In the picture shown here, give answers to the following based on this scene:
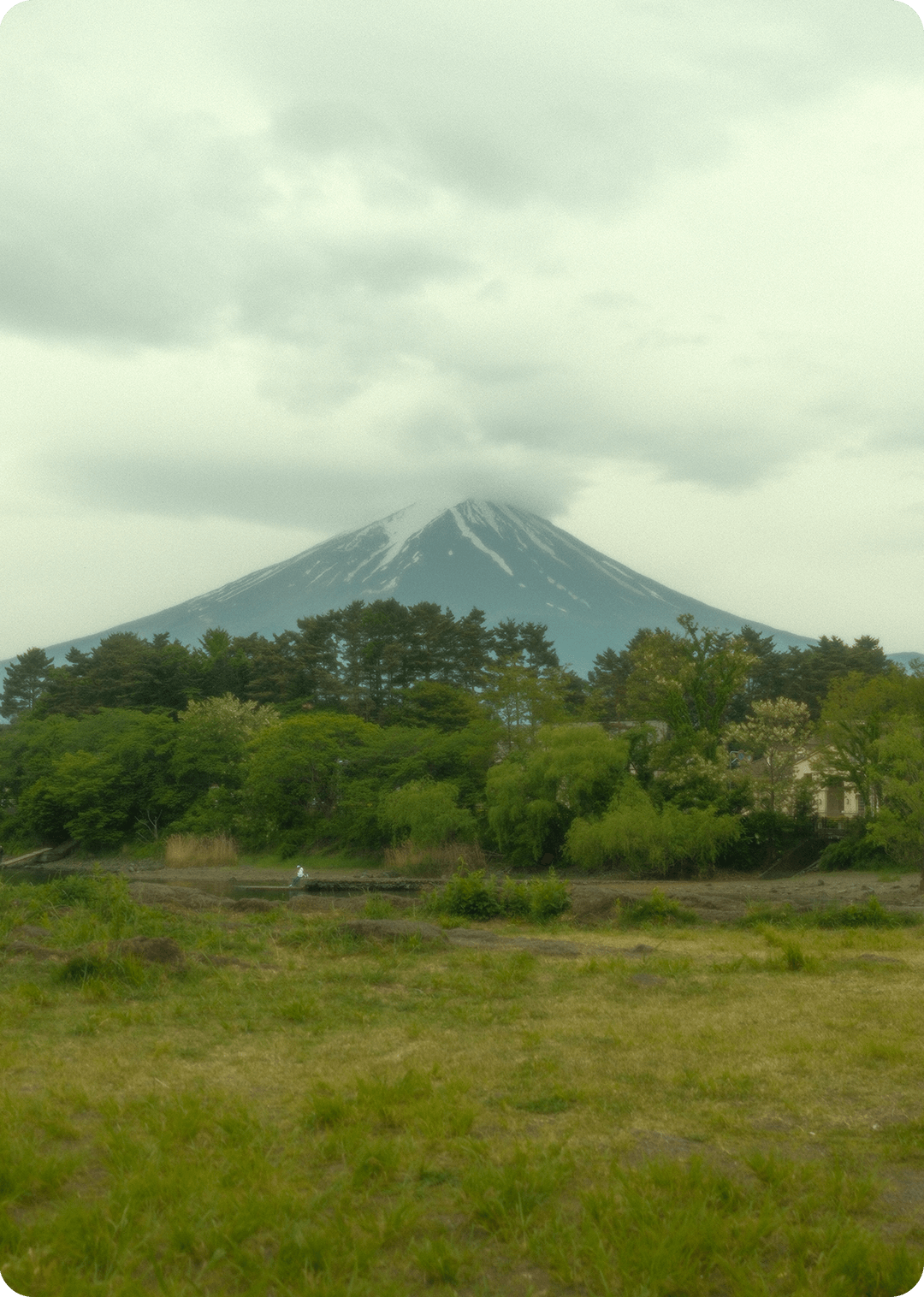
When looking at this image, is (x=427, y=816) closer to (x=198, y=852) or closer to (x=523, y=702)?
(x=523, y=702)

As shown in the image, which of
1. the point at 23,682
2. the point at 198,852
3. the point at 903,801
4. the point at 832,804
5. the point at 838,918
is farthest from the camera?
the point at 23,682

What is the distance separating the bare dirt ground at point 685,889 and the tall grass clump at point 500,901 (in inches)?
20.6

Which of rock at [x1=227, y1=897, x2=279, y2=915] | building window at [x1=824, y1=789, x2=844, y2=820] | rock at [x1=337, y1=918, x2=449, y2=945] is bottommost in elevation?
building window at [x1=824, y1=789, x2=844, y2=820]

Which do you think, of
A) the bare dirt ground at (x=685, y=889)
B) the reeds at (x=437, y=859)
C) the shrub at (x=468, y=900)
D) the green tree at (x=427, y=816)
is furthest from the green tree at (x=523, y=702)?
the shrub at (x=468, y=900)

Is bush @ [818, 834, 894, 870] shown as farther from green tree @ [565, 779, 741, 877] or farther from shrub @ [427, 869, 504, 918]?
shrub @ [427, 869, 504, 918]

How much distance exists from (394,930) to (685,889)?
69.5ft

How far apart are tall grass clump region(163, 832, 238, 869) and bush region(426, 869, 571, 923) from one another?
94.5 feet

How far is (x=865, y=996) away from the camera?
1064cm

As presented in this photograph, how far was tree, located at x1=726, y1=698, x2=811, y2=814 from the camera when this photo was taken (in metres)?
39.6

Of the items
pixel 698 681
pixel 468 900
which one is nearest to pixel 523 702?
pixel 698 681

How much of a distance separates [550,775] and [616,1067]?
32600 mm

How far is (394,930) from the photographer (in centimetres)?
1537

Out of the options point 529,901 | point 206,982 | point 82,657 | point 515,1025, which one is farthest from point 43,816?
point 515,1025

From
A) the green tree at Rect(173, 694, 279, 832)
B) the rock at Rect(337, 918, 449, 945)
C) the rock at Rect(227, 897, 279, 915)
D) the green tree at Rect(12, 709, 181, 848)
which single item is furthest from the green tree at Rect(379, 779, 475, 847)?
the rock at Rect(337, 918, 449, 945)
